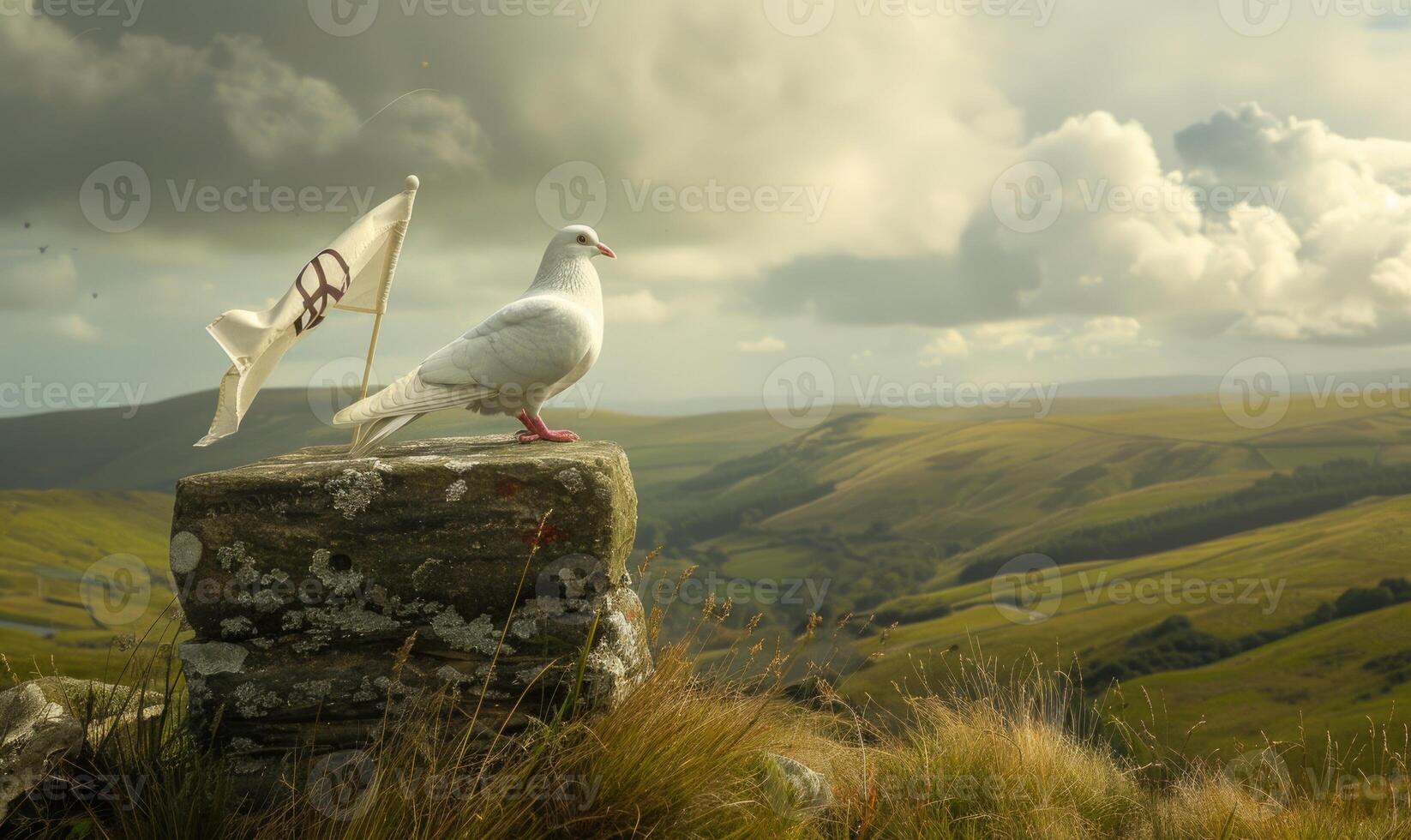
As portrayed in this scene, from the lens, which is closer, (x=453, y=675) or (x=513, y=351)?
(x=453, y=675)

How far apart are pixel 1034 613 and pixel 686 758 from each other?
22362 mm

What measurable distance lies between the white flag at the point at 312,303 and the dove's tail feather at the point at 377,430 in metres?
0.72

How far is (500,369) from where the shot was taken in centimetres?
524

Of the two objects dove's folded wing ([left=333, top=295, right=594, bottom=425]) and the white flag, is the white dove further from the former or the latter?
the white flag

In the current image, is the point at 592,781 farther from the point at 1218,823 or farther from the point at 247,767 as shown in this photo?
the point at 1218,823

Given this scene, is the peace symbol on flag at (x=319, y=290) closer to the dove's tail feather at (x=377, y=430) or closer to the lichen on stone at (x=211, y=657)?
the dove's tail feather at (x=377, y=430)

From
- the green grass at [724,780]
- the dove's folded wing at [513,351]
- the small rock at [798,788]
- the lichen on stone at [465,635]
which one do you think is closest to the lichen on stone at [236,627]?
the green grass at [724,780]

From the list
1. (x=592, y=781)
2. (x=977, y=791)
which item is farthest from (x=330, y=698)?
(x=977, y=791)

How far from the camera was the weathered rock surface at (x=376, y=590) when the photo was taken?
14.8 feet

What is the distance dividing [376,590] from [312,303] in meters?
2.07

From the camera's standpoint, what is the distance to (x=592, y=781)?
160 inches

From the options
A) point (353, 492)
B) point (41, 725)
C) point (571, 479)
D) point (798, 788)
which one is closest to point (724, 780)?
point (798, 788)

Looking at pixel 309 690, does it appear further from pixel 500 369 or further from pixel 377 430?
pixel 500 369

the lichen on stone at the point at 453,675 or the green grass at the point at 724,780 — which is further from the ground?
the lichen on stone at the point at 453,675
